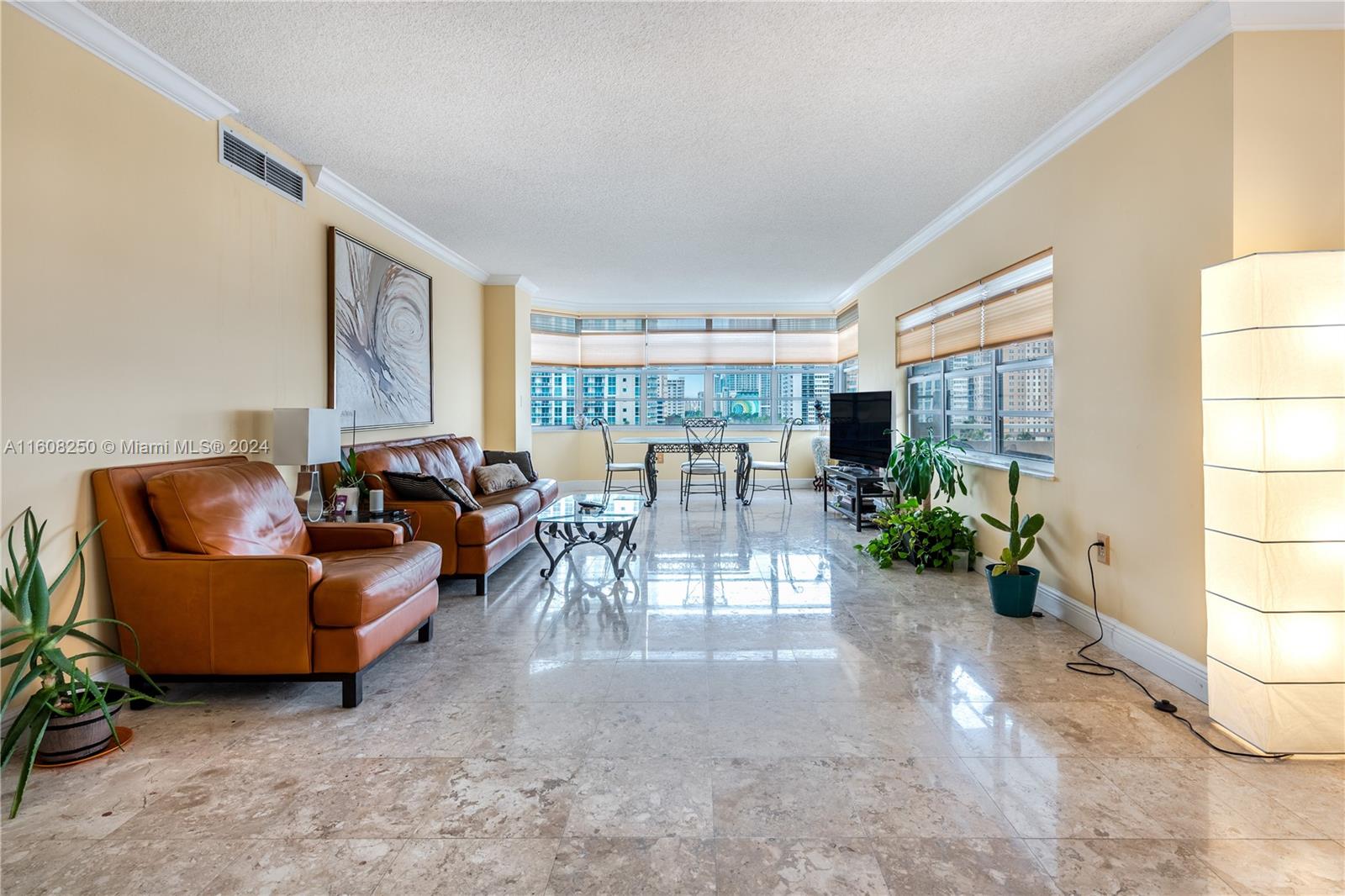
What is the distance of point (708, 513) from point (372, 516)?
3882 millimetres

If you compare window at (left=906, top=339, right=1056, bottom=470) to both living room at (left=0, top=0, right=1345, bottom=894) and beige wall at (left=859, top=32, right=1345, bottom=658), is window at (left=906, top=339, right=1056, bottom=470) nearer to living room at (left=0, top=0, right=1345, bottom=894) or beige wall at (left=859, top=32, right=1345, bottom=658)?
living room at (left=0, top=0, right=1345, bottom=894)

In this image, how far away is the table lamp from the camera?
134 inches

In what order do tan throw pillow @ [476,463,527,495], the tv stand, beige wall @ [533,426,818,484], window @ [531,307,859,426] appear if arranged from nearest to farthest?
tan throw pillow @ [476,463,527,495]
the tv stand
beige wall @ [533,426,818,484]
window @ [531,307,859,426]

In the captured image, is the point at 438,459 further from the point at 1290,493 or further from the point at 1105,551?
the point at 1290,493

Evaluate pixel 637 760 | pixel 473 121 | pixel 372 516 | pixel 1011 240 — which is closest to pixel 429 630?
pixel 372 516

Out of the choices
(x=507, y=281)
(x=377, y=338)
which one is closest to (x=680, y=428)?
(x=507, y=281)

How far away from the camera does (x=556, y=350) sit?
8875 mm

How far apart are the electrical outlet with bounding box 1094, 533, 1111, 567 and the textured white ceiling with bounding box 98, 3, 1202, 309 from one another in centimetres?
204

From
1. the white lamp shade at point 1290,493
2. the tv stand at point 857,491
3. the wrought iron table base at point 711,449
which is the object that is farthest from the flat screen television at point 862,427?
the white lamp shade at point 1290,493

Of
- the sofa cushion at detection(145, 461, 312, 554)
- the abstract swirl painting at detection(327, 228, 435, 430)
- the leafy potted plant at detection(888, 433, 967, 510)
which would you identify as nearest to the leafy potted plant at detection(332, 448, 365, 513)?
the abstract swirl painting at detection(327, 228, 435, 430)

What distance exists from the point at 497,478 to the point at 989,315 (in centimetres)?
389

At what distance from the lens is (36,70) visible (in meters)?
2.35

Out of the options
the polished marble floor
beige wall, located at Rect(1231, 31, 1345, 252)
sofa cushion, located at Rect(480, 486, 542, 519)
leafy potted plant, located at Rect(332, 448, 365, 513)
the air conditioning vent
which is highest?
the air conditioning vent

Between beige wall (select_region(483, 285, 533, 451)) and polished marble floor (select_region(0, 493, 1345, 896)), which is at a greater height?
beige wall (select_region(483, 285, 533, 451))
